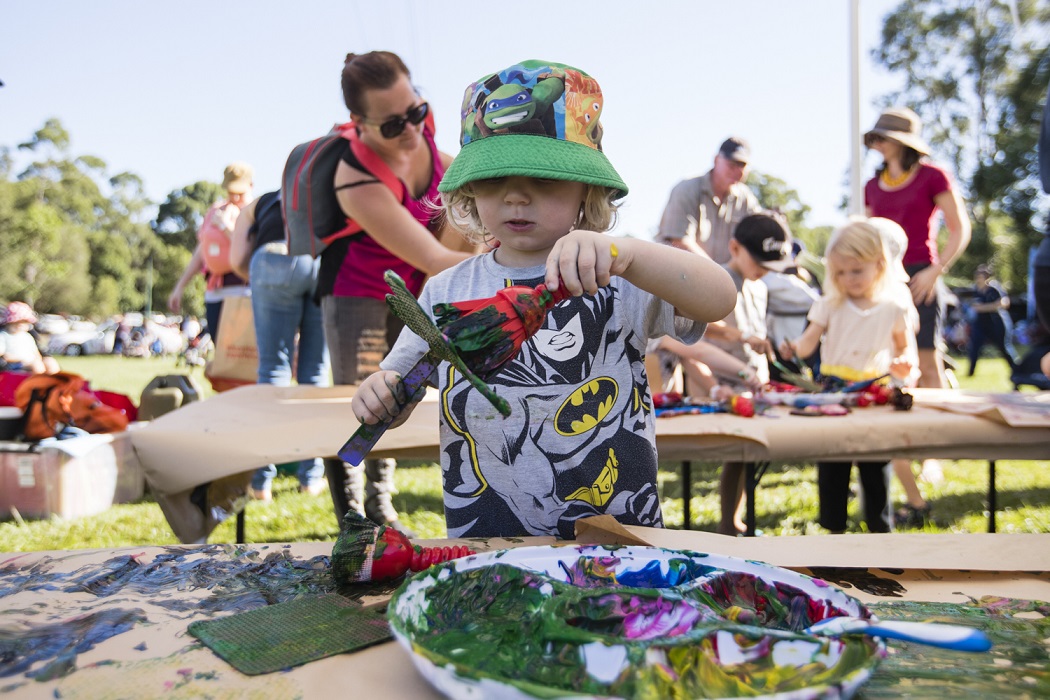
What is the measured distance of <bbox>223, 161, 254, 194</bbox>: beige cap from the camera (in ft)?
17.1

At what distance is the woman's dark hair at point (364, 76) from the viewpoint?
8.46ft

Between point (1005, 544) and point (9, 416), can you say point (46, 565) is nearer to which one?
point (1005, 544)

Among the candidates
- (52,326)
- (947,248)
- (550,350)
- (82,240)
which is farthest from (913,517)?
(82,240)

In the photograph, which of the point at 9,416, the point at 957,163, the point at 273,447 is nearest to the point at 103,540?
the point at 9,416

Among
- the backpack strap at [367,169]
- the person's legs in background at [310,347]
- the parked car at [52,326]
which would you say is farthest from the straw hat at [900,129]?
the parked car at [52,326]

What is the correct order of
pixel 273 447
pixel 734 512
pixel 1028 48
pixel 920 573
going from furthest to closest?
pixel 1028 48, pixel 734 512, pixel 273 447, pixel 920 573

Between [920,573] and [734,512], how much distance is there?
2.40 m

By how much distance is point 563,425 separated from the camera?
5.02 feet

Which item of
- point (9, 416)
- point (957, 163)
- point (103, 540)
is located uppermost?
point (957, 163)

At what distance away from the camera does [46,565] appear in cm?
110

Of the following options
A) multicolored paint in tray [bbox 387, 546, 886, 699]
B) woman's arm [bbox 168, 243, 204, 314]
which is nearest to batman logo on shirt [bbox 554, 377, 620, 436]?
multicolored paint in tray [bbox 387, 546, 886, 699]

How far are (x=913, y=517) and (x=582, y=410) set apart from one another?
2.94 m

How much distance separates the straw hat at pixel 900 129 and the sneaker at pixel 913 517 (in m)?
1.93

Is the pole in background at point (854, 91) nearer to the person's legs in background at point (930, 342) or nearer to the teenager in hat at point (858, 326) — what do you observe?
the person's legs in background at point (930, 342)
